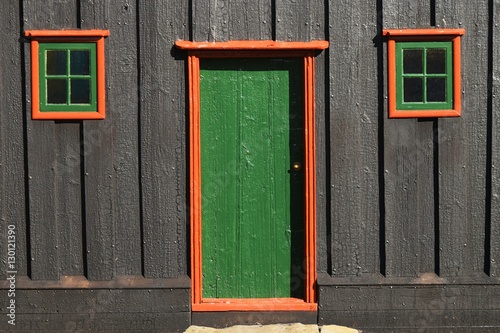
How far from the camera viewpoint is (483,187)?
5609 millimetres

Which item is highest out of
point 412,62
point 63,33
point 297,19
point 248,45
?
point 297,19

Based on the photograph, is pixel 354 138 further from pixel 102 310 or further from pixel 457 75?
pixel 102 310

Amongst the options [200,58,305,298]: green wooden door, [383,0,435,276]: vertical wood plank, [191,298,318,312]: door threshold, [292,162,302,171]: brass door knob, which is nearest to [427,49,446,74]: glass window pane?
[383,0,435,276]: vertical wood plank

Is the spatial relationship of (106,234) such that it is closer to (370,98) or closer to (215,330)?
(215,330)

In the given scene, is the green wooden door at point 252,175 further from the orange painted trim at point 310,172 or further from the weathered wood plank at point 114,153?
the weathered wood plank at point 114,153

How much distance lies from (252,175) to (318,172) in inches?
22.1

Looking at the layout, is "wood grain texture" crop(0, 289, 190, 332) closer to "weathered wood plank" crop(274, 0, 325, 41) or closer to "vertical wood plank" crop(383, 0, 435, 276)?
"vertical wood plank" crop(383, 0, 435, 276)

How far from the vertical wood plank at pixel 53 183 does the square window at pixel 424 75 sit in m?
2.68

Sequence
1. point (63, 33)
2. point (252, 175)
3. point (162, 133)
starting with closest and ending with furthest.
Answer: point (63, 33)
point (162, 133)
point (252, 175)

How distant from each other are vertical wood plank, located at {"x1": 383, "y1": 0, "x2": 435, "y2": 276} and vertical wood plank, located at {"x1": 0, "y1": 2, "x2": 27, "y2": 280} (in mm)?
3067

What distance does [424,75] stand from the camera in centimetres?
554

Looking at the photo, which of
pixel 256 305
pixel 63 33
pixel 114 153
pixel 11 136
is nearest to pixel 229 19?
pixel 63 33

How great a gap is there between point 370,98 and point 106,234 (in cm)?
250

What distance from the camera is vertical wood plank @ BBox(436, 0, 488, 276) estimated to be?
5.58m
